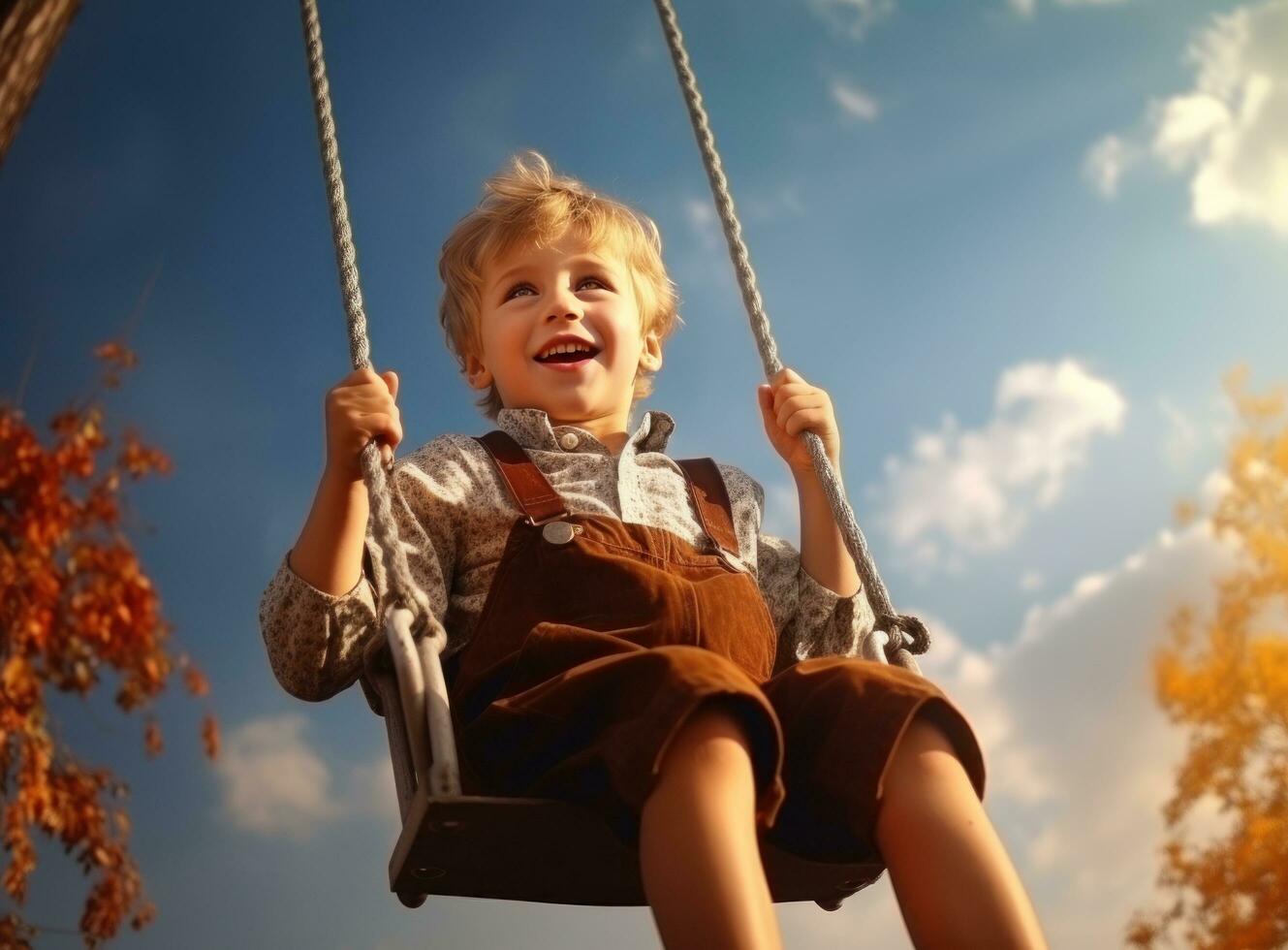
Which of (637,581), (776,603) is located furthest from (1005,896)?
(776,603)

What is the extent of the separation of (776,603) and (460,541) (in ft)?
1.66

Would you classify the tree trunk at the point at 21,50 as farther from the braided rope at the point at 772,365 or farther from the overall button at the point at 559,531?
the braided rope at the point at 772,365

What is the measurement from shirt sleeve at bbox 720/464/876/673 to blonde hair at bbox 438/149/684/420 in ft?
1.49

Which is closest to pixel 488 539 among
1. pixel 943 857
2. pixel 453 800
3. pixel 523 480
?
pixel 523 480

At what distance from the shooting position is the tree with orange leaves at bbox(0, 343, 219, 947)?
93.6 inches

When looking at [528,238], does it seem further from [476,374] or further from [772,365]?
[772,365]

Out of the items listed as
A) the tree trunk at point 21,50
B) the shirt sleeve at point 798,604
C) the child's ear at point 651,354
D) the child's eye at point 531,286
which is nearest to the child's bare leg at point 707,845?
the shirt sleeve at point 798,604

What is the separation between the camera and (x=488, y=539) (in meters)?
1.74

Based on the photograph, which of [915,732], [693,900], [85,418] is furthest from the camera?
[85,418]

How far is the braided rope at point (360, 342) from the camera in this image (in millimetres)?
1437

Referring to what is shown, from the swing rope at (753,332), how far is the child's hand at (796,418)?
0.03 m

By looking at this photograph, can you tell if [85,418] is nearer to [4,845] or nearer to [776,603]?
[4,845]

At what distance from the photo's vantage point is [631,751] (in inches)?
48.1

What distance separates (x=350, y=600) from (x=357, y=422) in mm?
237
